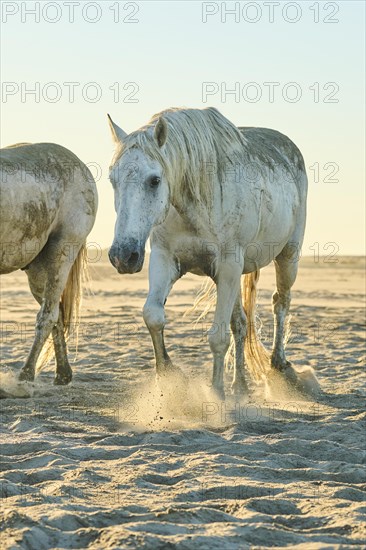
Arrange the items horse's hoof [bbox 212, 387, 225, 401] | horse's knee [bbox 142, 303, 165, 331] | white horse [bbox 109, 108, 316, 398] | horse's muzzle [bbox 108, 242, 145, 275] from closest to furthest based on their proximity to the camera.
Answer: horse's muzzle [bbox 108, 242, 145, 275], white horse [bbox 109, 108, 316, 398], horse's knee [bbox 142, 303, 165, 331], horse's hoof [bbox 212, 387, 225, 401]

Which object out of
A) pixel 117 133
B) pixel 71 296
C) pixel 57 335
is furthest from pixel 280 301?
pixel 117 133

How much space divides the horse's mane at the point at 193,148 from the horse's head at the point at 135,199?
0.21 feet

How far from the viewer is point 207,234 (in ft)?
22.5

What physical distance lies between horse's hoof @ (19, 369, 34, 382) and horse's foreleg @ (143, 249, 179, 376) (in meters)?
1.45

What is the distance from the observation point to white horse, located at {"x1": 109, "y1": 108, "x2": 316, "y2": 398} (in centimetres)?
587

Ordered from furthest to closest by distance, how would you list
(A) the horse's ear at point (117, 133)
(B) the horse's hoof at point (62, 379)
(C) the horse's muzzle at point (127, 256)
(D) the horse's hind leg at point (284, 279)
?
(D) the horse's hind leg at point (284, 279) < (B) the horse's hoof at point (62, 379) < (A) the horse's ear at point (117, 133) < (C) the horse's muzzle at point (127, 256)

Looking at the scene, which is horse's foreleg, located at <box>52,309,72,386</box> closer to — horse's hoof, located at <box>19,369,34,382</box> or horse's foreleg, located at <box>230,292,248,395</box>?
horse's hoof, located at <box>19,369,34,382</box>

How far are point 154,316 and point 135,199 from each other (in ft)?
3.70

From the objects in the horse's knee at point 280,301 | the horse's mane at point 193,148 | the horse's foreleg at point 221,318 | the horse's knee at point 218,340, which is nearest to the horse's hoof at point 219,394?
the horse's foreleg at point 221,318

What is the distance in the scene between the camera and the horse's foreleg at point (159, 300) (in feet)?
21.9

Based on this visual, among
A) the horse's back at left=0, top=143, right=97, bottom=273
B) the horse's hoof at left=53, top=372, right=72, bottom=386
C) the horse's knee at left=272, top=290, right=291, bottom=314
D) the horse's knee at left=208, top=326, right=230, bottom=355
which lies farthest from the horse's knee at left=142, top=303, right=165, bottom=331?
the horse's knee at left=272, top=290, right=291, bottom=314

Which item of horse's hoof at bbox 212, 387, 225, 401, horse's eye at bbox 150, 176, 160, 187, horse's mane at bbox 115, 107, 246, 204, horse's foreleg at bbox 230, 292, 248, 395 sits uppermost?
horse's mane at bbox 115, 107, 246, 204

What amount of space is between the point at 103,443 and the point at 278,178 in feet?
10.5

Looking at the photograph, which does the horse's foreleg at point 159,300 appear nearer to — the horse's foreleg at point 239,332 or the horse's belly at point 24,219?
the horse's foreleg at point 239,332
